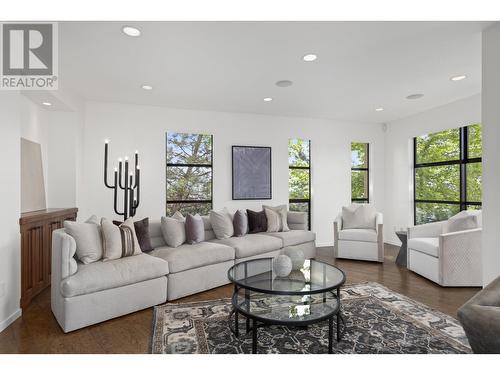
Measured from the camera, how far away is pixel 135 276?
2834mm

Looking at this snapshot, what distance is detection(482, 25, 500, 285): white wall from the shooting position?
2443mm

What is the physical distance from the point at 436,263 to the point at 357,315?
5.39 feet

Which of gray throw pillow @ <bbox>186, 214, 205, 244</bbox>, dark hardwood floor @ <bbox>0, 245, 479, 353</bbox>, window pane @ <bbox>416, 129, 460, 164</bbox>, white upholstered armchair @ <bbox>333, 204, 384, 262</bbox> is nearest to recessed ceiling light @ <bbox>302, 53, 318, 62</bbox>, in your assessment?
gray throw pillow @ <bbox>186, 214, 205, 244</bbox>

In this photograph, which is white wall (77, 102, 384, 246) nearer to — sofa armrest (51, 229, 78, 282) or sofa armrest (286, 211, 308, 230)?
sofa armrest (286, 211, 308, 230)

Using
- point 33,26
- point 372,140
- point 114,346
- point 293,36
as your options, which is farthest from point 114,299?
point 372,140

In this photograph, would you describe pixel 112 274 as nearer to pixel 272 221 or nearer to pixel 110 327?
pixel 110 327

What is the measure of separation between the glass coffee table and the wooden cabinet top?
6.99 ft

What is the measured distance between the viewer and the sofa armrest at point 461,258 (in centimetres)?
354

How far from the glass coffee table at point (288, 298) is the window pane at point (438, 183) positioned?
3.61 m

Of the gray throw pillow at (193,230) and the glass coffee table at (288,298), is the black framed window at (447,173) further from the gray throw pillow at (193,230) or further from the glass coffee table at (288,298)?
the gray throw pillow at (193,230)

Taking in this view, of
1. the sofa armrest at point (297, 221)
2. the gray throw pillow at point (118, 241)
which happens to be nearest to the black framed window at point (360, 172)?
the sofa armrest at point (297, 221)

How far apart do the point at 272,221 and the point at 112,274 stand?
2.72 metres

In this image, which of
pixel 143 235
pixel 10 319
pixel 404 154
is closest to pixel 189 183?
pixel 143 235
